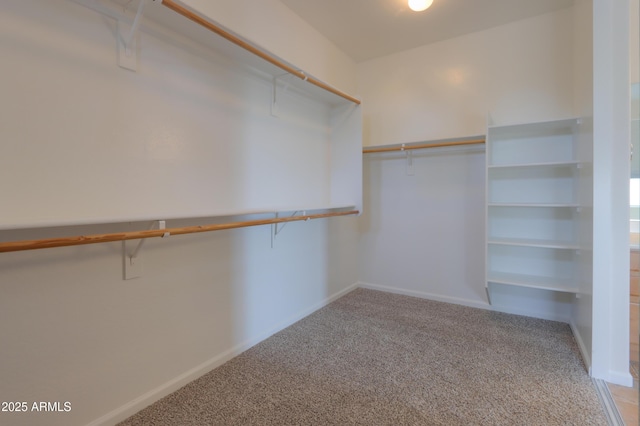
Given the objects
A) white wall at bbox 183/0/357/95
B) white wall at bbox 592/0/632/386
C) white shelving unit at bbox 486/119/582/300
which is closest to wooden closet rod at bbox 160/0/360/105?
white wall at bbox 183/0/357/95

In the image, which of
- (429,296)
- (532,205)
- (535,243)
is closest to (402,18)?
(532,205)

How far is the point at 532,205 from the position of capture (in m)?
2.45

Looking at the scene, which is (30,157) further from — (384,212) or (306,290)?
(384,212)

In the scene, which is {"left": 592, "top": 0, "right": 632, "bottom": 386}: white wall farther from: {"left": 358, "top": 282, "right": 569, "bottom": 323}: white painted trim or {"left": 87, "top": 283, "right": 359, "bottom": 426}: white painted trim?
{"left": 87, "top": 283, "right": 359, "bottom": 426}: white painted trim

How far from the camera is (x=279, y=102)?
248cm

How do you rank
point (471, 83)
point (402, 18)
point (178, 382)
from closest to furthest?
point (178, 382) → point (402, 18) → point (471, 83)

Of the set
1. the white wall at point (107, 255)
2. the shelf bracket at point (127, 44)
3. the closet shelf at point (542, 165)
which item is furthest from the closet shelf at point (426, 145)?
the shelf bracket at point (127, 44)

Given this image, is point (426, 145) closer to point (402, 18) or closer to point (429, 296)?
point (402, 18)

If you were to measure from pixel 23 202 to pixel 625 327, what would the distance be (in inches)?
121

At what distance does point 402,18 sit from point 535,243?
2.19 meters

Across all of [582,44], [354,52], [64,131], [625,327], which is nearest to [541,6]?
[582,44]

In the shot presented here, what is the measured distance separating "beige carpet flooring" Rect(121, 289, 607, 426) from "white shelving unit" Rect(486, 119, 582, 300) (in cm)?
47

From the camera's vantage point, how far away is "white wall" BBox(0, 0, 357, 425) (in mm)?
1234

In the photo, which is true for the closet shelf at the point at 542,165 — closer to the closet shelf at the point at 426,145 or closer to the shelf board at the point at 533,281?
the closet shelf at the point at 426,145
